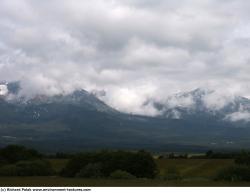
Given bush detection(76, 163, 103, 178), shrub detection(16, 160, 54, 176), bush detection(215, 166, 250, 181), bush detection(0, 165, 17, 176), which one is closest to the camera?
bush detection(215, 166, 250, 181)

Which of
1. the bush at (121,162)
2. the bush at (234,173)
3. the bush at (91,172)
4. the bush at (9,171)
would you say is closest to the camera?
the bush at (234,173)

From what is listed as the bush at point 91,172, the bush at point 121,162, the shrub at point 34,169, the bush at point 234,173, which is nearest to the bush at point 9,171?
the shrub at point 34,169

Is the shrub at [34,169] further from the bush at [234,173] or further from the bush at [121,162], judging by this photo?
the bush at [234,173]

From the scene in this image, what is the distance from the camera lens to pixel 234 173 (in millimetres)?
52062

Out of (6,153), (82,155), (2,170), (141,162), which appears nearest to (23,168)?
(2,170)

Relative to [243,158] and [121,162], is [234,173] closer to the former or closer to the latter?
[121,162]

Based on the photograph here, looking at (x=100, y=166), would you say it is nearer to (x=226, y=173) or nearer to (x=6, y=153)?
(x=226, y=173)

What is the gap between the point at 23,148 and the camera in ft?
326

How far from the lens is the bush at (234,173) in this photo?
50175mm

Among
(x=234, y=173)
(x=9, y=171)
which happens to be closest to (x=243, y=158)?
(x=234, y=173)

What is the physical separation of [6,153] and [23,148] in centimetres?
392

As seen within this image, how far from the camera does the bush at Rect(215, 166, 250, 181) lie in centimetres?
5017

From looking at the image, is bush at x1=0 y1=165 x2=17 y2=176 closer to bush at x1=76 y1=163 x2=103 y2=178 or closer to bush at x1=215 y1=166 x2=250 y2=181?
bush at x1=76 y1=163 x2=103 y2=178

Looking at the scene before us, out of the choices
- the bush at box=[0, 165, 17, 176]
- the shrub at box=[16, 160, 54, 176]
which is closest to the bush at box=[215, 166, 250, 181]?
A: the shrub at box=[16, 160, 54, 176]
